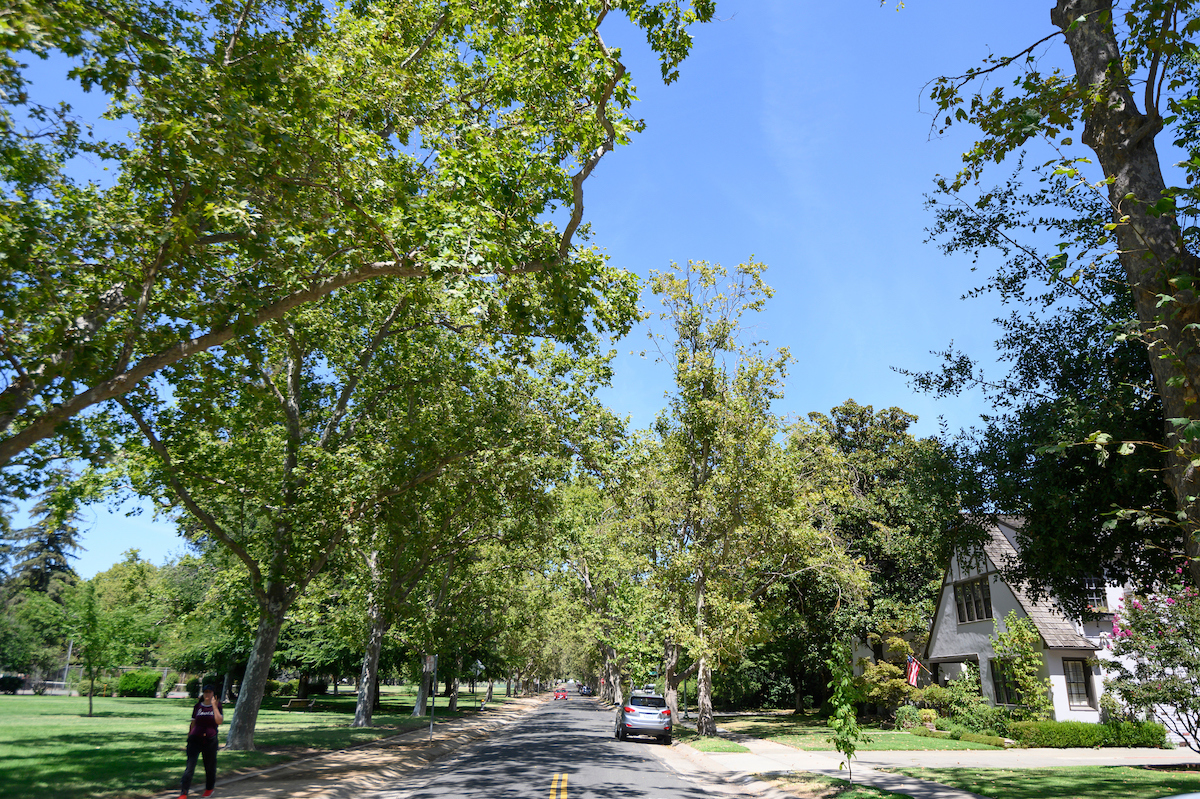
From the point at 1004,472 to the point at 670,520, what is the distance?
55.5ft

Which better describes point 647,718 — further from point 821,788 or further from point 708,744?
point 821,788

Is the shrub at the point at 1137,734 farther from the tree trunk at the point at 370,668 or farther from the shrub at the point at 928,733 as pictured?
the tree trunk at the point at 370,668

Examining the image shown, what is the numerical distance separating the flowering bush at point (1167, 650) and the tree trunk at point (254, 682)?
2105 cm

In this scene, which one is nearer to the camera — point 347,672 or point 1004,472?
point 1004,472

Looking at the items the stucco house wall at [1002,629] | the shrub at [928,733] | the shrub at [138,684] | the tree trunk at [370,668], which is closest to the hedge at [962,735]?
the shrub at [928,733]

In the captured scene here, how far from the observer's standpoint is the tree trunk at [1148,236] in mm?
6898

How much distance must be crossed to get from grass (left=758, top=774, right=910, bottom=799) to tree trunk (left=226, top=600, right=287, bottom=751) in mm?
12424

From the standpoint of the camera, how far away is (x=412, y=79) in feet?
38.2

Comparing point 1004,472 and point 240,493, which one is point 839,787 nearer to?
point 1004,472

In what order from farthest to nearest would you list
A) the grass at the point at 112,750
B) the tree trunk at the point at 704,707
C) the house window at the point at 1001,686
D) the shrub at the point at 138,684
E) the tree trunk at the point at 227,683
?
the shrub at the point at 138,684
the tree trunk at the point at 227,683
the house window at the point at 1001,686
the tree trunk at the point at 704,707
the grass at the point at 112,750

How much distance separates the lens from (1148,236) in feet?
24.6

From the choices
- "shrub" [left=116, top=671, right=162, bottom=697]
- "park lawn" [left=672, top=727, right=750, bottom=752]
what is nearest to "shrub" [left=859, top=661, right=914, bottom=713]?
"park lawn" [left=672, top=727, right=750, bottom=752]

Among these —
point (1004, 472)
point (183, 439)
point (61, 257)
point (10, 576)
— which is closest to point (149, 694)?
point (10, 576)

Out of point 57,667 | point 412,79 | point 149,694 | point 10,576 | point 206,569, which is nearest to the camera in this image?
point 412,79
